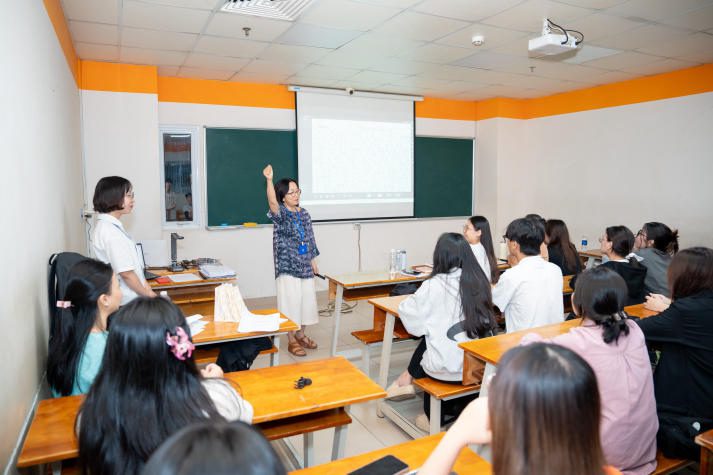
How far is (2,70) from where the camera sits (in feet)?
5.80

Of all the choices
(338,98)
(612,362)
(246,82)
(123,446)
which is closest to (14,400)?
(123,446)

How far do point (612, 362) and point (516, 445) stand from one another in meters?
1.13

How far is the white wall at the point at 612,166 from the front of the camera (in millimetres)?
5582

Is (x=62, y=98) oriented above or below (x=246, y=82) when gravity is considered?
below

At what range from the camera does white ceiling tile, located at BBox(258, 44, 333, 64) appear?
4.65 metres

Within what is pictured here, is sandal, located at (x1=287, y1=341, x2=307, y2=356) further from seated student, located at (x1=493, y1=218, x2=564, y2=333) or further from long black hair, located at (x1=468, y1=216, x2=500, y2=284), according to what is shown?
seated student, located at (x1=493, y1=218, x2=564, y2=333)

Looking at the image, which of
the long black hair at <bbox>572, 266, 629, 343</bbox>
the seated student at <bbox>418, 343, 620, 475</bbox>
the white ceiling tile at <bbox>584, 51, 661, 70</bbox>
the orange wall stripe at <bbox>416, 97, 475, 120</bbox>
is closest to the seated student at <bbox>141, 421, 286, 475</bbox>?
the seated student at <bbox>418, 343, 620, 475</bbox>

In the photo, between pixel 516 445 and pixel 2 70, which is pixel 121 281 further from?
pixel 516 445

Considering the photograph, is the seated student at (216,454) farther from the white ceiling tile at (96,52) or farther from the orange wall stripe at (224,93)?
the orange wall stripe at (224,93)

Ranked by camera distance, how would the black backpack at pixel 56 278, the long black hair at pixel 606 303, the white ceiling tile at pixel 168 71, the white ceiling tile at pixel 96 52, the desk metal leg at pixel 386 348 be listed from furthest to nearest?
1. the white ceiling tile at pixel 168 71
2. the white ceiling tile at pixel 96 52
3. the desk metal leg at pixel 386 348
4. the black backpack at pixel 56 278
5. the long black hair at pixel 606 303

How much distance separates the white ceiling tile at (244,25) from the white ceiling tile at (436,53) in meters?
1.35

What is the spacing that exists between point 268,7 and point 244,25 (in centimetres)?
44

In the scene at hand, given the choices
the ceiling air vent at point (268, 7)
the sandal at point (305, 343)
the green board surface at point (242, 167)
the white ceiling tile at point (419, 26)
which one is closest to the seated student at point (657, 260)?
the white ceiling tile at point (419, 26)

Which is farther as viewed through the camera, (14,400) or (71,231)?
(71,231)
